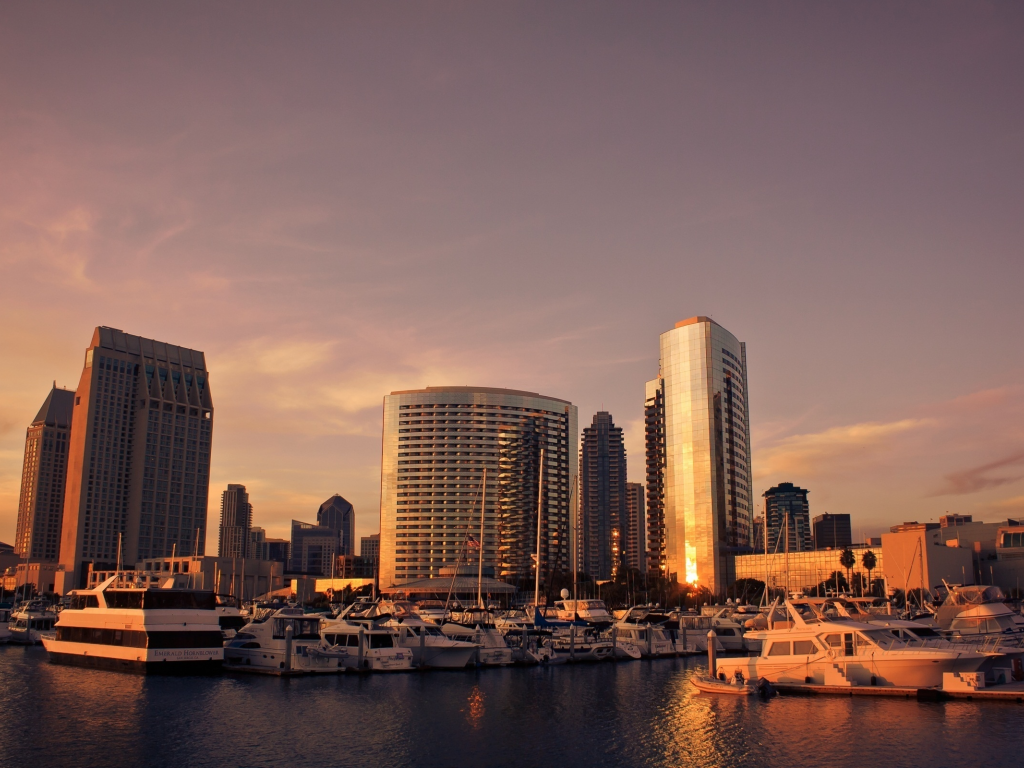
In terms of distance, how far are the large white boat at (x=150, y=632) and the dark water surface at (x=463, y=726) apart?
313 cm

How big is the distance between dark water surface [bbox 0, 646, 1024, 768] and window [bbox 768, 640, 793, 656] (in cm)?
302

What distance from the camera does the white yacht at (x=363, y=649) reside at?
64.1m

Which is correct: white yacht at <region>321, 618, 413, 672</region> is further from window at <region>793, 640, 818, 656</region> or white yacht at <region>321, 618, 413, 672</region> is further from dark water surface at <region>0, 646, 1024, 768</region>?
window at <region>793, 640, 818, 656</region>

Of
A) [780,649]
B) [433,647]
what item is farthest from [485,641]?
[780,649]

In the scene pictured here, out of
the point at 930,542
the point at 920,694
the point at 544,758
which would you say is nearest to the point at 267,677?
the point at 544,758

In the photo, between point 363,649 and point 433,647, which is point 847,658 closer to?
point 433,647

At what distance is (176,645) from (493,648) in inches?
954

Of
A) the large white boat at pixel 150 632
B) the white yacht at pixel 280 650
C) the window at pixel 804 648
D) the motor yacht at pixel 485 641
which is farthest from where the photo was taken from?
the motor yacht at pixel 485 641

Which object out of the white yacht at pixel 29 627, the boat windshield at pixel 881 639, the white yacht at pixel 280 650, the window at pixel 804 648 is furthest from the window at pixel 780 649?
the white yacht at pixel 29 627

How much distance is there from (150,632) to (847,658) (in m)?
45.4

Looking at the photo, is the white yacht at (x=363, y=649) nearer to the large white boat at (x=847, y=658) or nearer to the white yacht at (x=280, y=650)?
the white yacht at (x=280, y=650)

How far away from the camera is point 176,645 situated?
61781mm

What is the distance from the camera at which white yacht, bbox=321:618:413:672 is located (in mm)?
64062

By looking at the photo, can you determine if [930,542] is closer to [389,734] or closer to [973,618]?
[973,618]
